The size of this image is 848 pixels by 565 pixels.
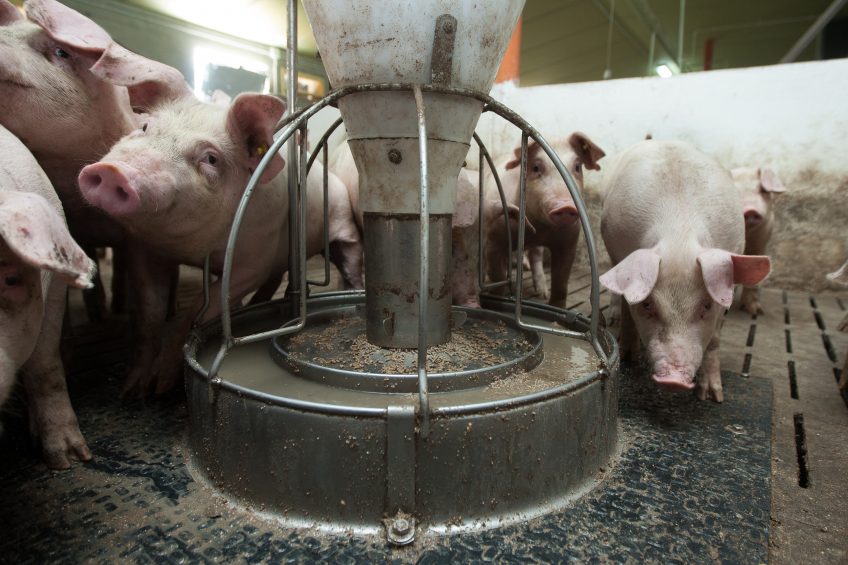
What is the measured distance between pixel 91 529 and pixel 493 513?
0.96m

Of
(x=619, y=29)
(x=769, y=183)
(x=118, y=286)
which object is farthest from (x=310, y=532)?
(x=619, y=29)

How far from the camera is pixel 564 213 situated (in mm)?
2797

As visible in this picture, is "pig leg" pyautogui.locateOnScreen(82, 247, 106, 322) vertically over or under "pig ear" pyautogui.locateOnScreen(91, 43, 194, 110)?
under

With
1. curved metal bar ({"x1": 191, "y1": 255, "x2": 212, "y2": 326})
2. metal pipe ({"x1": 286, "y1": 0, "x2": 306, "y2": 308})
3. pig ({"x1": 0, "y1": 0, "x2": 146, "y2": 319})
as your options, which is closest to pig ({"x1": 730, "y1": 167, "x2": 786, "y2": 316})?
metal pipe ({"x1": 286, "y1": 0, "x2": 306, "y2": 308})

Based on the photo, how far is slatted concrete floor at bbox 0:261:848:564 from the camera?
1446 mm

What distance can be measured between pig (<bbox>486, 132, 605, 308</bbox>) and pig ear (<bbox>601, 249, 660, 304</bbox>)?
79 cm

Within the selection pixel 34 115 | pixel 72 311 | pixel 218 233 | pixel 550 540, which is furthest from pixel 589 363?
pixel 72 311

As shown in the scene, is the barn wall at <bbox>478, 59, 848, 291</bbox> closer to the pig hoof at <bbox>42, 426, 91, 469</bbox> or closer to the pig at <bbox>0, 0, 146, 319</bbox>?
the pig at <bbox>0, 0, 146, 319</bbox>

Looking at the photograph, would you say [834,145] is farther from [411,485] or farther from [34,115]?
[34,115]

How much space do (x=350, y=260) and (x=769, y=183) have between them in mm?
2573

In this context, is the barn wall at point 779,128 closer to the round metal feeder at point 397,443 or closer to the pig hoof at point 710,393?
the pig hoof at point 710,393

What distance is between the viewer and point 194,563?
1.25 metres

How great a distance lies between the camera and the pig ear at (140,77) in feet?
6.30

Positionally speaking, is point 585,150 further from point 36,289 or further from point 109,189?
point 36,289
